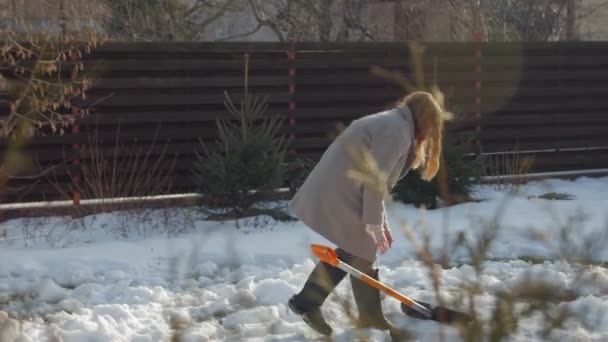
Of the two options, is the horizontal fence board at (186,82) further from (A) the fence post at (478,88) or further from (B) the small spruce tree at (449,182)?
(A) the fence post at (478,88)

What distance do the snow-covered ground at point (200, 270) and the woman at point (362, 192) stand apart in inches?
9.8

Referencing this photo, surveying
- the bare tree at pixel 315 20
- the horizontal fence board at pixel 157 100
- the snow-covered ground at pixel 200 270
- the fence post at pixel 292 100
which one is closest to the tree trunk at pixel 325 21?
the bare tree at pixel 315 20

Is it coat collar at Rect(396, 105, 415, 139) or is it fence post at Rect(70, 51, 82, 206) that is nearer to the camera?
coat collar at Rect(396, 105, 415, 139)

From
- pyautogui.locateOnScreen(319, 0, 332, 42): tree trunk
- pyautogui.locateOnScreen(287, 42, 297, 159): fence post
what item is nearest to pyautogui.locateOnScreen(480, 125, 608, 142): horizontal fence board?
pyautogui.locateOnScreen(287, 42, 297, 159): fence post

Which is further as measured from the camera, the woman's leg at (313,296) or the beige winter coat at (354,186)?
the woman's leg at (313,296)

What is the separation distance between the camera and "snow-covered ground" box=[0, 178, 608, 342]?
5.59 meters

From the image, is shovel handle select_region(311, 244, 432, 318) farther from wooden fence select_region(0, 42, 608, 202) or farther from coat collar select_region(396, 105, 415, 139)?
wooden fence select_region(0, 42, 608, 202)

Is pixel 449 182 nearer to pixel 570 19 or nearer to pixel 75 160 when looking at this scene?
pixel 75 160

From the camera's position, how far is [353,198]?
5.32m

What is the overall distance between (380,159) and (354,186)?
0.29 metres

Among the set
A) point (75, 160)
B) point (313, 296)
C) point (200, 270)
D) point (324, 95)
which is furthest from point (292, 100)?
point (313, 296)

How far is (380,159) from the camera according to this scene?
508 cm

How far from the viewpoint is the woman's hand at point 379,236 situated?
16.9ft

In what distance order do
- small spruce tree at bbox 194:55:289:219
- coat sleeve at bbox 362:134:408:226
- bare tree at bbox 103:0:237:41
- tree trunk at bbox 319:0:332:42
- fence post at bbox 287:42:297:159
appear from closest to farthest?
coat sleeve at bbox 362:134:408:226
small spruce tree at bbox 194:55:289:219
fence post at bbox 287:42:297:159
bare tree at bbox 103:0:237:41
tree trunk at bbox 319:0:332:42
